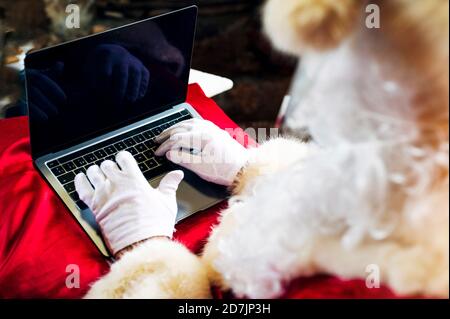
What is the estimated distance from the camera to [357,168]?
0.53m

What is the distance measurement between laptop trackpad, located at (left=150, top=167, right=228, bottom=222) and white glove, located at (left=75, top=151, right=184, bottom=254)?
1.1 inches

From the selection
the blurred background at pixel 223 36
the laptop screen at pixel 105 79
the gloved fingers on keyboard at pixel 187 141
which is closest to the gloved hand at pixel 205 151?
the gloved fingers on keyboard at pixel 187 141

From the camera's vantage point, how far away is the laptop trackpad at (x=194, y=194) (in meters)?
0.91

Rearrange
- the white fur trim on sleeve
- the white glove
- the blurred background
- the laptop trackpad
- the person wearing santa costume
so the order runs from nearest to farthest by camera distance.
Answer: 1. the person wearing santa costume
2. the white fur trim on sleeve
3. the white glove
4. the laptop trackpad
5. the blurred background

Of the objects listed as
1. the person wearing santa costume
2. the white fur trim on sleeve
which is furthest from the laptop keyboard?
the person wearing santa costume

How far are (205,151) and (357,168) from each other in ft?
1.45

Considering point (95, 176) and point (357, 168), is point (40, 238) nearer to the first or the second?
point (95, 176)

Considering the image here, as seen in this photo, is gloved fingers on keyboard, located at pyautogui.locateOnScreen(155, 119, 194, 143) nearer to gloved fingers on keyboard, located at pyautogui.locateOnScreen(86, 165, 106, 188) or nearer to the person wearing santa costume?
gloved fingers on keyboard, located at pyautogui.locateOnScreen(86, 165, 106, 188)

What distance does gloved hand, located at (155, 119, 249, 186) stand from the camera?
92 centimetres

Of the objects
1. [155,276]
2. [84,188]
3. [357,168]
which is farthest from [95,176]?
[357,168]

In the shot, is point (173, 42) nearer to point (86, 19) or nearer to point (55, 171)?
point (55, 171)

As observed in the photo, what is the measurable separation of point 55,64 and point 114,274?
337 millimetres
